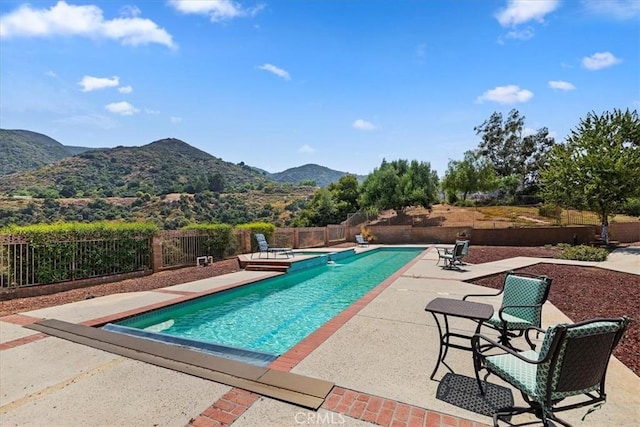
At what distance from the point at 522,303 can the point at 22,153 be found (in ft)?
258

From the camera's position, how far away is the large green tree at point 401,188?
91.6 feet

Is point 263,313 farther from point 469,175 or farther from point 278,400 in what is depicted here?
point 469,175

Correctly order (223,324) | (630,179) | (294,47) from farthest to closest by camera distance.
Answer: (630,179)
(294,47)
(223,324)

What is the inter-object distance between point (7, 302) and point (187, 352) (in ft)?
19.0

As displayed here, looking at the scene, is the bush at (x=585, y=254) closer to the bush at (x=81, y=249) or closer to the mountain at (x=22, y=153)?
the bush at (x=81, y=249)

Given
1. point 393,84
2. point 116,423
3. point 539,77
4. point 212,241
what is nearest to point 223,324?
point 116,423

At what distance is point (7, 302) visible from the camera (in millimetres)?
6887

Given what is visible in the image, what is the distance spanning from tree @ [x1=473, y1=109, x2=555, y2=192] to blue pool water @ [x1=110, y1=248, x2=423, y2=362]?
157ft

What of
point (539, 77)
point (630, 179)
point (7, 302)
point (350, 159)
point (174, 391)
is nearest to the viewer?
point (174, 391)

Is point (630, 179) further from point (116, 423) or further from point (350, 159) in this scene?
point (350, 159)

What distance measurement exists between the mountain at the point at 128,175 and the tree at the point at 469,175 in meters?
36.6

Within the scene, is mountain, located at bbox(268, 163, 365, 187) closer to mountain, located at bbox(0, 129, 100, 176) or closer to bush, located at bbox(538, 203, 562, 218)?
mountain, located at bbox(0, 129, 100, 176)

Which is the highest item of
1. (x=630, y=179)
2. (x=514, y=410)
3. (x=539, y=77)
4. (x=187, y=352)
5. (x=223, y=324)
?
(x=539, y=77)

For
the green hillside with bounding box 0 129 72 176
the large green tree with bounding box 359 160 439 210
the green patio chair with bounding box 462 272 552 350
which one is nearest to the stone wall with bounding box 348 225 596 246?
the large green tree with bounding box 359 160 439 210
